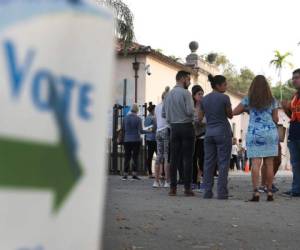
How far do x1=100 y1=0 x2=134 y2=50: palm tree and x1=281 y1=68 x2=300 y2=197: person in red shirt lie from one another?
33.2ft

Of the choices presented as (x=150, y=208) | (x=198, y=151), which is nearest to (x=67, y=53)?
(x=150, y=208)

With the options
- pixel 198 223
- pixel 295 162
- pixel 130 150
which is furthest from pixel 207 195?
pixel 130 150

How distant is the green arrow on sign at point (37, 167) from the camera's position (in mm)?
1518

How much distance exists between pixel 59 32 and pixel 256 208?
670 cm

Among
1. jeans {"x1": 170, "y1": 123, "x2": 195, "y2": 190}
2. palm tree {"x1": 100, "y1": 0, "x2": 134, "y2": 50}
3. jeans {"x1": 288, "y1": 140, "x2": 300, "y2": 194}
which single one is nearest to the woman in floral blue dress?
jeans {"x1": 170, "y1": 123, "x2": 195, "y2": 190}

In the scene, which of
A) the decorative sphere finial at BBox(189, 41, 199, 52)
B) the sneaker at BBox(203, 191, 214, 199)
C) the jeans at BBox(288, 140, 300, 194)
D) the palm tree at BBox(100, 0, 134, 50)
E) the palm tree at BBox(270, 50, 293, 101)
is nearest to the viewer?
the sneaker at BBox(203, 191, 214, 199)

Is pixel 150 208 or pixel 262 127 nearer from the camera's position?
pixel 150 208

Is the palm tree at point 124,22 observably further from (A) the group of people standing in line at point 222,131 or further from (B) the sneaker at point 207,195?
(B) the sneaker at point 207,195

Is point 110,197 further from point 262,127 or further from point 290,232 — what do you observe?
point 290,232

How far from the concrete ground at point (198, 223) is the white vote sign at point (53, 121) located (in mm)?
3482

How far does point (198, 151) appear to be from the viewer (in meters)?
11.3

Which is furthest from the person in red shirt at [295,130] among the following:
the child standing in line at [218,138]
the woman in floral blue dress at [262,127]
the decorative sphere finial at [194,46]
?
the decorative sphere finial at [194,46]

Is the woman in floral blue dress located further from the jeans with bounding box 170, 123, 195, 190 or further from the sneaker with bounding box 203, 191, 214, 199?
the jeans with bounding box 170, 123, 195, 190

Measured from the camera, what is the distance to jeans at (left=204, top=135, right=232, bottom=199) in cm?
920
